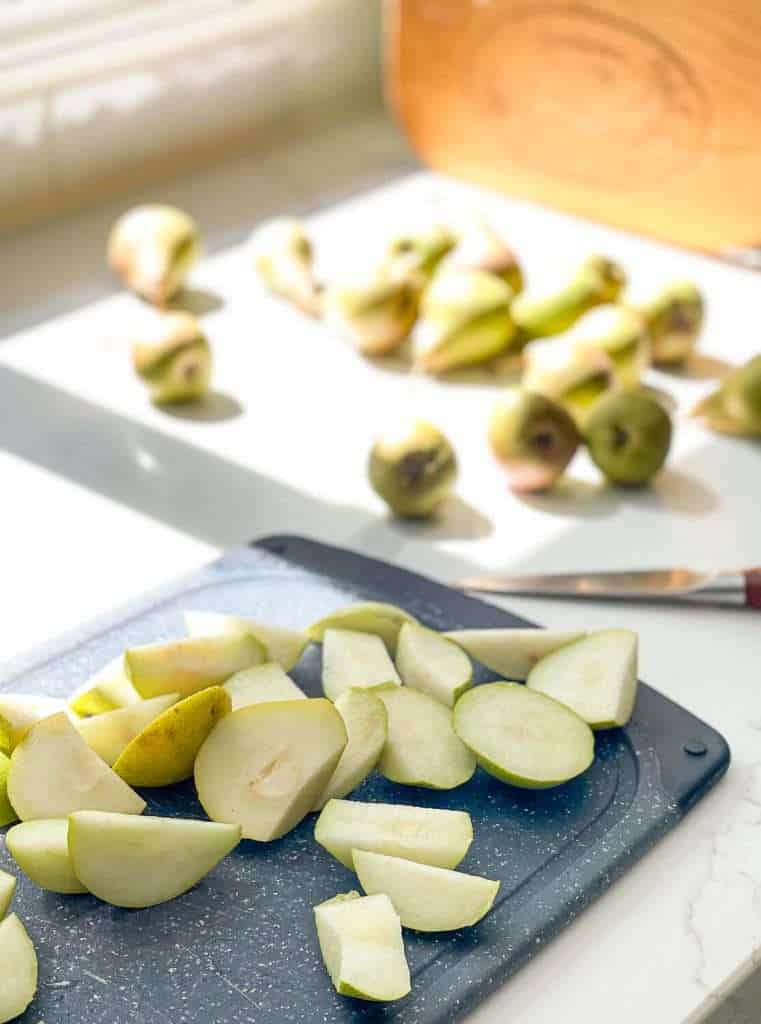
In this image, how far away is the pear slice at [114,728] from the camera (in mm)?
768

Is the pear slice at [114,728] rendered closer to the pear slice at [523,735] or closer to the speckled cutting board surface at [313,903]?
the speckled cutting board surface at [313,903]

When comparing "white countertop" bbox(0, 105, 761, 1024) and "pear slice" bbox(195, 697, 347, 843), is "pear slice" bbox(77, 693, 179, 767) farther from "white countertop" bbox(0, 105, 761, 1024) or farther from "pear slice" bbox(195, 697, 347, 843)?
"white countertop" bbox(0, 105, 761, 1024)

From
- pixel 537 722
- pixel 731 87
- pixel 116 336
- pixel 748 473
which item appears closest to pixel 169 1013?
pixel 537 722

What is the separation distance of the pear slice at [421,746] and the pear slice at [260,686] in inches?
2.0

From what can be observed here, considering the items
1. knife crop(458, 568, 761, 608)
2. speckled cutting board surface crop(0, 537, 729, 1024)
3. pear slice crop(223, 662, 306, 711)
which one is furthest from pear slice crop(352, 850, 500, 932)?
knife crop(458, 568, 761, 608)

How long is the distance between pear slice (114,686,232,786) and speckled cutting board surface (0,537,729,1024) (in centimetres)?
2

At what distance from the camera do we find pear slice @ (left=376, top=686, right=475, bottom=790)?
759mm

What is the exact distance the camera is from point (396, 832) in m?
0.72

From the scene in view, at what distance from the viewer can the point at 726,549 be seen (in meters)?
1.02

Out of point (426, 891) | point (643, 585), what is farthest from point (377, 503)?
point (426, 891)

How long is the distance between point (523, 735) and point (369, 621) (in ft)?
0.45

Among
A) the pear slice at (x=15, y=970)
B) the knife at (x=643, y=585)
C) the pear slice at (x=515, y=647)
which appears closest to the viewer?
the pear slice at (x=15, y=970)

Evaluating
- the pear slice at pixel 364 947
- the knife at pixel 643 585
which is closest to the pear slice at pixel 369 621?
the knife at pixel 643 585

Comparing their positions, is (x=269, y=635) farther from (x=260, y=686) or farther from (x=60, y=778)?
(x=60, y=778)
